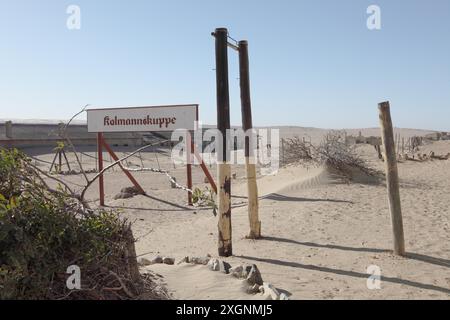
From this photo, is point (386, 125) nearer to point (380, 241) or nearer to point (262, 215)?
point (380, 241)

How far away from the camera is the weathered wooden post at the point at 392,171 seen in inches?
272

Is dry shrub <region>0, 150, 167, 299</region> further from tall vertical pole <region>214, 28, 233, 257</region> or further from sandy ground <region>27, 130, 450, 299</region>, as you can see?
tall vertical pole <region>214, 28, 233, 257</region>

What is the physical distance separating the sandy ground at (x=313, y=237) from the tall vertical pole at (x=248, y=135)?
0.38 meters

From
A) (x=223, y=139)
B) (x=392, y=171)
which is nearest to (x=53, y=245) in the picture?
(x=223, y=139)

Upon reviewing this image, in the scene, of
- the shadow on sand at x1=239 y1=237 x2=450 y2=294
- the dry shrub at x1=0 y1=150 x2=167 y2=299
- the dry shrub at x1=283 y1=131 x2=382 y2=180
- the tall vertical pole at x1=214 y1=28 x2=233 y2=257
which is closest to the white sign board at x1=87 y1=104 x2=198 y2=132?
the dry shrub at x1=283 y1=131 x2=382 y2=180

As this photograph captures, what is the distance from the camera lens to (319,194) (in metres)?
12.0

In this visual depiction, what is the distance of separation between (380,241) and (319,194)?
4.08 metres

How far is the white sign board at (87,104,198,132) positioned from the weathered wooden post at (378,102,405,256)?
6000 mm

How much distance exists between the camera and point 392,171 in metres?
6.92

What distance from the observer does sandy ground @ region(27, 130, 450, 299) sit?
558 cm

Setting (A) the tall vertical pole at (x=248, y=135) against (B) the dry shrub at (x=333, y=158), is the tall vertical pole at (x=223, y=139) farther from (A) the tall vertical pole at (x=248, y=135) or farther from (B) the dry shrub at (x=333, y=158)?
(B) the dry shrub at (x=333, y=158)

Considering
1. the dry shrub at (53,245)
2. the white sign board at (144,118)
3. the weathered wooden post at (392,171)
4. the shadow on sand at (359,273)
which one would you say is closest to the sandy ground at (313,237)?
the shadow on sand at (359,273)

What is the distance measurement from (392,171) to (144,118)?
297 inches
